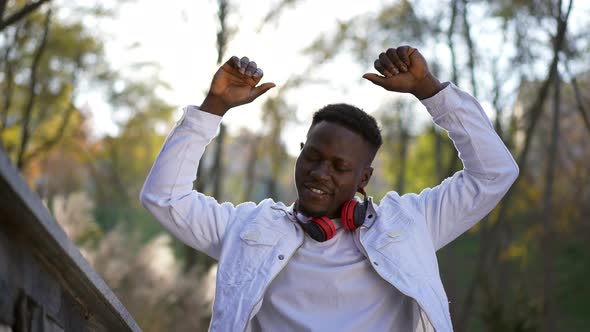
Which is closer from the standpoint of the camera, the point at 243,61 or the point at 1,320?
the point at 1,320

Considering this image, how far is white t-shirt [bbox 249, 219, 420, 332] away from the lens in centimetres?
343

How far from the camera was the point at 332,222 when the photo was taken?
3639 mm

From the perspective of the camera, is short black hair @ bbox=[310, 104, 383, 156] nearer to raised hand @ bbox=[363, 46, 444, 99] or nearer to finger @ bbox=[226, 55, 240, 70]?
raised hand @ bbox=[363, 46, 444, 99]

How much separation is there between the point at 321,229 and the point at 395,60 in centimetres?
76

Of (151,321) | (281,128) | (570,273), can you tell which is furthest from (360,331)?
(570,273)

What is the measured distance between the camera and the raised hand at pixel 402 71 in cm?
374

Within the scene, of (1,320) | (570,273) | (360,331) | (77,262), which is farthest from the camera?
(570,273)

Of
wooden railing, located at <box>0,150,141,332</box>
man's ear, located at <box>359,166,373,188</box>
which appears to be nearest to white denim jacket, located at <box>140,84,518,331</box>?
man's ear, located at <box>359,166,373,188</box>

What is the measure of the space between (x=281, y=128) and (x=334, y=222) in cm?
2437

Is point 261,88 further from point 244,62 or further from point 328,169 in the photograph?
point 328,169

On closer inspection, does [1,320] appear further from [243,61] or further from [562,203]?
[562,203]

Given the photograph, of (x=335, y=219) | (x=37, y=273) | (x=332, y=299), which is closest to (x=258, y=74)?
(x=335, y=219)

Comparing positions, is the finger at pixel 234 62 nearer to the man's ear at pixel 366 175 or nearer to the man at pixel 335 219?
the man at pixel 335 219

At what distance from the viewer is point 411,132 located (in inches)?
1053
